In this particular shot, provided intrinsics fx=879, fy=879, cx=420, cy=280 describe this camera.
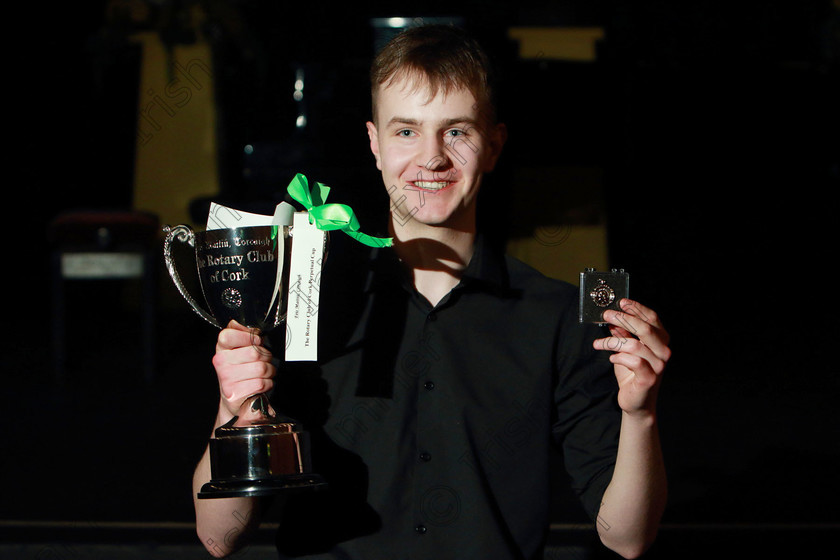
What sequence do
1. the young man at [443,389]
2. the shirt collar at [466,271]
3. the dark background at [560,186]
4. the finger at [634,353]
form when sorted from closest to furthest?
the finger at [634,353], the young man at [443,389], the shirt collar at [466,271], the dark background at [560,186]

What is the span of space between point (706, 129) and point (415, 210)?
3.39 metres

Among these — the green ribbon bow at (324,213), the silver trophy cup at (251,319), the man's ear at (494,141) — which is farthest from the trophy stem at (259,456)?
the man's ear at (494,141)

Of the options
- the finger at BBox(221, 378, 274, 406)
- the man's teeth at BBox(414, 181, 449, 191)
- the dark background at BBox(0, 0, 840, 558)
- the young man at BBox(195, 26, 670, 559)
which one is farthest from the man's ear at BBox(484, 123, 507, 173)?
the dark background at BBox(0, 0, 840, 558)

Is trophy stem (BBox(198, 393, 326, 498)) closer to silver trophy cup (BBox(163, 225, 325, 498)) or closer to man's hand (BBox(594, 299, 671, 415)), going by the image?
silver trophy cup (BBox(163, 225, 325, 498))

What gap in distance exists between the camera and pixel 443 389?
1.35 metres

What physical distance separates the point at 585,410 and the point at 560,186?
2.61 meters

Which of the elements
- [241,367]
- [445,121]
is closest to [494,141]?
[445,121]

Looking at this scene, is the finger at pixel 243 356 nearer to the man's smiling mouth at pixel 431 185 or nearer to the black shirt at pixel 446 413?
the black shirt at pixel 446 413

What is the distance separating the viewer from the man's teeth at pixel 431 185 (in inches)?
53.3

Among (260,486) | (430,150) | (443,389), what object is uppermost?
(430,150)

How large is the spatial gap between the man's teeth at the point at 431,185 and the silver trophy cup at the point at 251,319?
0.23m

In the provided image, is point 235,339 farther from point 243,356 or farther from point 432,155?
point 432,155

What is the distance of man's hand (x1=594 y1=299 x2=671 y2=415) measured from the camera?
1146 millimetres

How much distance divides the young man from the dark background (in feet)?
3.04
